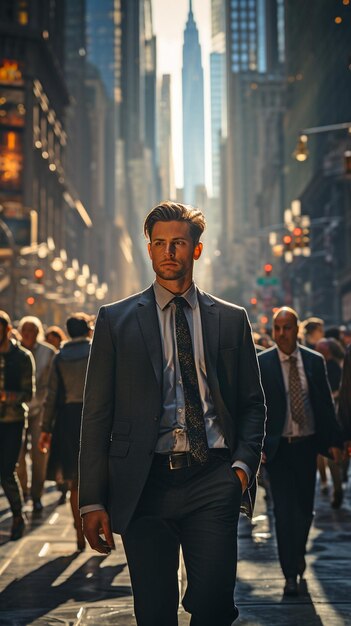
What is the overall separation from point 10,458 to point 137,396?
5.88 m

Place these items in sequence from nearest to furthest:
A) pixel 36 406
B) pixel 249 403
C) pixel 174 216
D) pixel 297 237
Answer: pixel 174 216
pixel 249 403
pixel 36 406
pixel 297 237

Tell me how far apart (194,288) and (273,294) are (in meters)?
101

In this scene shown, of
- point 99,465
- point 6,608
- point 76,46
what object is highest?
point 76,46

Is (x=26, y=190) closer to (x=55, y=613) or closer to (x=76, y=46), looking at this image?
(x=55, y=613)

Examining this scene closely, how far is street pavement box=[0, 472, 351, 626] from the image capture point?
6773 millimetres

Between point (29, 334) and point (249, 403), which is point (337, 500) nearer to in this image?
point (29, 334)

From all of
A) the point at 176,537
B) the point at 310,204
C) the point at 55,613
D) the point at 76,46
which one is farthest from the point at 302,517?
the point at 76,46

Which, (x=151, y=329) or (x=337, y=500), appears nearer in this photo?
(x=151, y=329)

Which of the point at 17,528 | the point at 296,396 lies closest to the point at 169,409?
the point at 296,396

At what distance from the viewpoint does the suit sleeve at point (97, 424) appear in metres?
4.16

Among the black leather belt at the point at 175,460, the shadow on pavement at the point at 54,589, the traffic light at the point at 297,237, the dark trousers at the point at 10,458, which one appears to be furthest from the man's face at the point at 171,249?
the traffic light at the point at 297,237

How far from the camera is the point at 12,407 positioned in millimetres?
9828

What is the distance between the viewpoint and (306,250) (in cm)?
3831

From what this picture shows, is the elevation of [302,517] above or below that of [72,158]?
below
